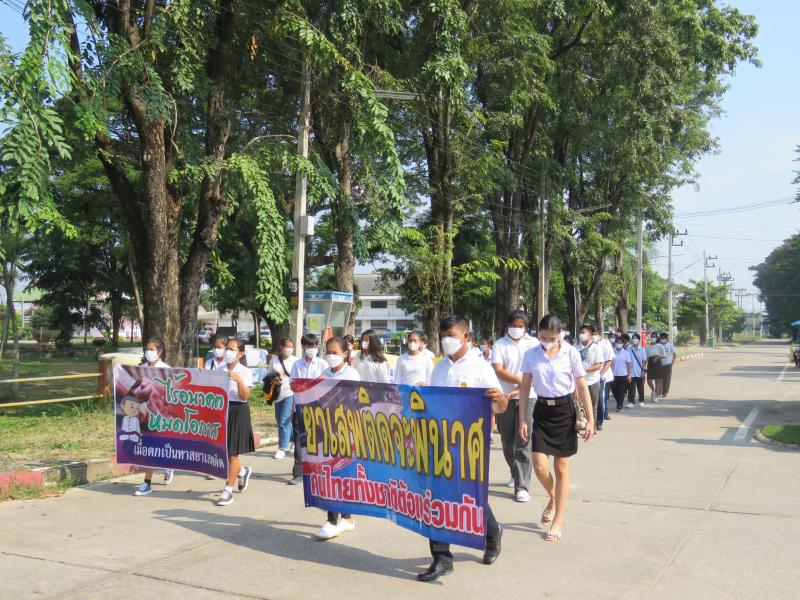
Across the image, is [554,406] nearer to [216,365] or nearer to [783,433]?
[216,365]

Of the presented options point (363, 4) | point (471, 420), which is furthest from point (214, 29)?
point (471, 420)

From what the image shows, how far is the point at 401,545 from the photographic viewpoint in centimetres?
650

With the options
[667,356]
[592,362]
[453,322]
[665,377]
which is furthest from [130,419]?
[665,377]

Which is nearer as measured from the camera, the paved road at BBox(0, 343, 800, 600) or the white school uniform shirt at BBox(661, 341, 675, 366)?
the paved road at BBox(0, 343, 800, 600)

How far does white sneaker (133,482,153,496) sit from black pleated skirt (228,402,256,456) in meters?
1.24

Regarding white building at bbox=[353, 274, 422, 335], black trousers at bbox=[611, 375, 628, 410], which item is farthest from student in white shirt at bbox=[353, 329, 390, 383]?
white building at bbox=[353, 274, 422, 335]

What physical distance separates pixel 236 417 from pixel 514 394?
294 cm

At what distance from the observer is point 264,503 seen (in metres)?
8.16

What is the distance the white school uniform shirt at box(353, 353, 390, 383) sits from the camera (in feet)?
30.9

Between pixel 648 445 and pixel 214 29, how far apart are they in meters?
11.2

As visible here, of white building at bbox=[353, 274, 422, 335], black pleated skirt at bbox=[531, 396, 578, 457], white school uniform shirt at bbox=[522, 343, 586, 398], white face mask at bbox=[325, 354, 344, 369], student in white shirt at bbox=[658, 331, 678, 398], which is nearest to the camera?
black pleated skirt at bbox=[531, 396, 578, 457]

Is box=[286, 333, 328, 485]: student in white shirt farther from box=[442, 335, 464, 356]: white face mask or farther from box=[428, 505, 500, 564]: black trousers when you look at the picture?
box=[428, 505, 500, 564]: black trousers

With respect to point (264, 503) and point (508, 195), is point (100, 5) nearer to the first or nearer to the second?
point (264, 503)

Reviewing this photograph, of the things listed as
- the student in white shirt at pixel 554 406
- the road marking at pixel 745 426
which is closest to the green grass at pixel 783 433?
the road marking at pixel 745 426
